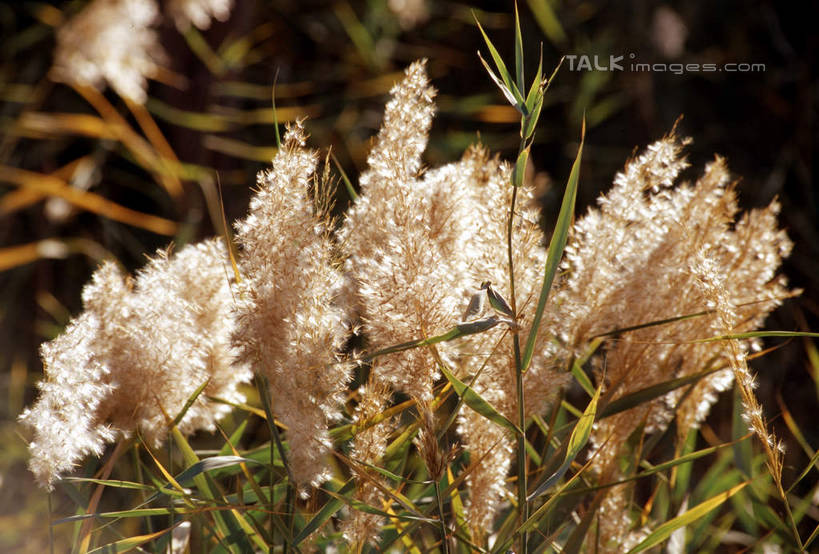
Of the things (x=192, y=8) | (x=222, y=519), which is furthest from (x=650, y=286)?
(x=192, y=8)

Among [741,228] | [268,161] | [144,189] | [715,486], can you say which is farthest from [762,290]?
[144,189]

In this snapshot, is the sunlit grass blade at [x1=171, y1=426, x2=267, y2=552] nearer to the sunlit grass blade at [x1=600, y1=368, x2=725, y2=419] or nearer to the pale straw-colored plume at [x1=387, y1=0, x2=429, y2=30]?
the sunlit grass blade at [x1=600, y1=368, x2=725, y2=419]

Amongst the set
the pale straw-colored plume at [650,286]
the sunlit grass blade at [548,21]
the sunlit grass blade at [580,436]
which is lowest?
the sunlit grass blade at [580,436]

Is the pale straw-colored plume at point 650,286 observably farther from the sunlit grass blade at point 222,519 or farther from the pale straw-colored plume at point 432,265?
the sunlit grass blade at point 222,519

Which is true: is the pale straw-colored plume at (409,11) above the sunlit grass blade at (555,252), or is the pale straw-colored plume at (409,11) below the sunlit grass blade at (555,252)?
above

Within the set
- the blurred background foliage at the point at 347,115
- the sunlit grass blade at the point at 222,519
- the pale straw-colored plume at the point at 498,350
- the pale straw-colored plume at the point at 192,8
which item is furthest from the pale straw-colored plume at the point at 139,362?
the blurred background foliage at the point at 347,115

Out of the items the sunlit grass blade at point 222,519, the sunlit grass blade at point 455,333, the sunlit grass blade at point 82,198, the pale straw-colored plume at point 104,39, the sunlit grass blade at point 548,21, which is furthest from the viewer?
the sunlit grass blade at point 548,21

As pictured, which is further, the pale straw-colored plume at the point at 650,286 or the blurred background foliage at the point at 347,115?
the blurred background foliage at the point at 347,115

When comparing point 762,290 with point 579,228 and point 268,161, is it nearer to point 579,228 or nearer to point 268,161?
point 579,228
